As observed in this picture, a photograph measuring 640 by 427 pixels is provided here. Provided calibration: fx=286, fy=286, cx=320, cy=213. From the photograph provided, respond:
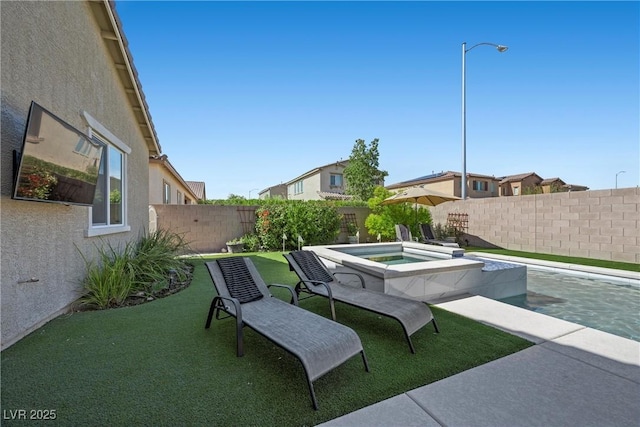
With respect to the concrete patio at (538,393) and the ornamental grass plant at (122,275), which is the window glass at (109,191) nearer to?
the ornamental grass plant at (122,275)

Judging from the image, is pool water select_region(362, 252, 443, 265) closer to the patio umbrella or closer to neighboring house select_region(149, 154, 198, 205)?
the patio umbrella

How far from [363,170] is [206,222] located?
69.2 feet

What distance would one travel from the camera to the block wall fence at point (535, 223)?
9.69 m

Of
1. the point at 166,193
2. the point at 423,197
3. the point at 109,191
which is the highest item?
the point at 166,193

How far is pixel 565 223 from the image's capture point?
1111 cm

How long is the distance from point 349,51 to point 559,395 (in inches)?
488

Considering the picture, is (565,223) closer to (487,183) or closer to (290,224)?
(290,224)

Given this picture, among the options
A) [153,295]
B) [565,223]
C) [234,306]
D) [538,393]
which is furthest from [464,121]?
[153,295]

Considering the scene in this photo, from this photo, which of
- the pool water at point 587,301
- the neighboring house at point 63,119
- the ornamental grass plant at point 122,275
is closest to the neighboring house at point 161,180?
the neighboring house at point 63,119

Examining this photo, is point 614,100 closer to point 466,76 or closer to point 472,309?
point 466,76

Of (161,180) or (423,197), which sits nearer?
(423,197)

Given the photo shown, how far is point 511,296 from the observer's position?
684 centimetres

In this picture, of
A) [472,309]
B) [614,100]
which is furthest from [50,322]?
[614,100]

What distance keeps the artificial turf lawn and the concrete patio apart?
0.51 ft
